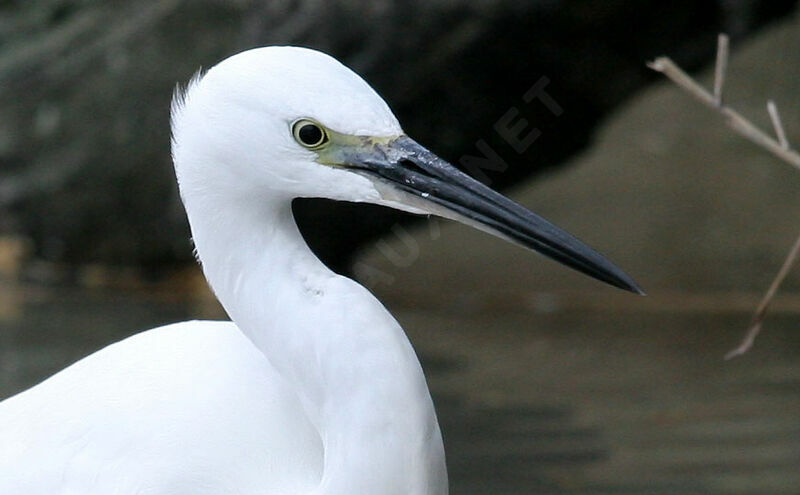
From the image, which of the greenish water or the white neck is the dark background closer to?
the greenish water

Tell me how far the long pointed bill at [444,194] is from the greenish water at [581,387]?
175cm

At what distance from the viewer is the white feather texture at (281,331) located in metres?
1.88

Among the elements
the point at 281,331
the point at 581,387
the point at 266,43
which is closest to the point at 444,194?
the point at 281,331

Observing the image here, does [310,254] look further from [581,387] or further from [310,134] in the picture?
[581,387]

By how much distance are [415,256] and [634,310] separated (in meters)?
1.30

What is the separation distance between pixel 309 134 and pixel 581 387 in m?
2.94

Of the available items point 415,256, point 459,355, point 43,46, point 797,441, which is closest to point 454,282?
point 415,256

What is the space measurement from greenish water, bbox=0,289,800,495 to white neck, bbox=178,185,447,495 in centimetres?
165

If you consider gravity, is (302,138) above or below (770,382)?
below

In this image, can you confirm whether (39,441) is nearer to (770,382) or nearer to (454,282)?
(770,382)

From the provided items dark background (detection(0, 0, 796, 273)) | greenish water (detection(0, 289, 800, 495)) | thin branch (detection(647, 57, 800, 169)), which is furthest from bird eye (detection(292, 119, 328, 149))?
dark background (detection(0, 0, 796, 273))

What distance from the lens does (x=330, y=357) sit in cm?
189

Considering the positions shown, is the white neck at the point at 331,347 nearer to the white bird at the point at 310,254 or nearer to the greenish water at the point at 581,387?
the white bird at the point at 310,254

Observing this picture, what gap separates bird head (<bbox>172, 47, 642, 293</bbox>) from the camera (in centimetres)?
185
